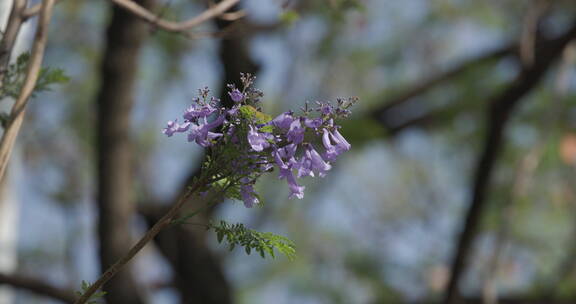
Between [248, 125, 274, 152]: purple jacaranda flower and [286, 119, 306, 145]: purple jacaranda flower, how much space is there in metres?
0.03

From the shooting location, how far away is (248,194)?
1197 mm

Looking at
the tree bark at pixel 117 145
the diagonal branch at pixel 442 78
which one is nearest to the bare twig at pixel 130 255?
the tree bark at pixel 117 145

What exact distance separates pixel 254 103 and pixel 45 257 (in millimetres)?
11413

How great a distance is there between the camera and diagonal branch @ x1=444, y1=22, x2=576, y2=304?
462 centimetres

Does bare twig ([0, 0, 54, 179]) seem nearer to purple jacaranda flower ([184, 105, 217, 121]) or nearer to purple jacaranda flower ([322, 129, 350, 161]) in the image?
purple jacaranda flower ([184, 105, 217, 121])

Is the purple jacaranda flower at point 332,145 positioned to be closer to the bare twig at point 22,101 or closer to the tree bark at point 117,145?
the bare twig at point 22,101

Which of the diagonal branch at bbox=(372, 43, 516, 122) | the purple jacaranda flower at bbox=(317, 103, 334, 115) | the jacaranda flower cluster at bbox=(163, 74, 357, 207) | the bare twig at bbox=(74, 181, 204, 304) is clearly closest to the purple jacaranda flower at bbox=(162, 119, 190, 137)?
the jacaranda flower cluster at bbox=(163, 74, 357, 207)

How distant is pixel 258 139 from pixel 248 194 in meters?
0.12

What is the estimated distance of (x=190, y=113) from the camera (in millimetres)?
1150

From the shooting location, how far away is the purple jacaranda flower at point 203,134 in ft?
3.74

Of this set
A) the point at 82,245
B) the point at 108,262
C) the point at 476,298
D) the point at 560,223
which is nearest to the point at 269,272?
the point at 82,245

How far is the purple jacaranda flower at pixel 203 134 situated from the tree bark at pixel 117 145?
3.07 meters

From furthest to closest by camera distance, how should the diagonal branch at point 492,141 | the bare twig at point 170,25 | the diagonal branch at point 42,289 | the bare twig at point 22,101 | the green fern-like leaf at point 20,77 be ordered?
1. the diagonal branch at point 492,141
2. the diagonal branch at point 42,289
3. the bare twig at point 170,25
4. the green fern-like leaf at point 20,77
5. the bare twig at point 22,101

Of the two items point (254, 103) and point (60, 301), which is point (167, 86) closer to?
point (60, 301)
